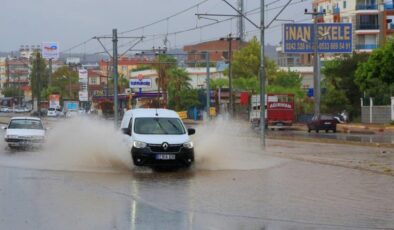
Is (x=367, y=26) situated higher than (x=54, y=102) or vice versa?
(x=367, y=26)

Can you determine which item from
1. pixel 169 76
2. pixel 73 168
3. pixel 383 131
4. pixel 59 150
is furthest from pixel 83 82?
pixel 73 168

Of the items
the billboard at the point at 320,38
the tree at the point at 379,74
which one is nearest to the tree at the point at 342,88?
the tree at the point at 379,74

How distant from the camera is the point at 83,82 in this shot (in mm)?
113688

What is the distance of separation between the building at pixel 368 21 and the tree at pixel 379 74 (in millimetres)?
29968

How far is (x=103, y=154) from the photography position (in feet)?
78.4

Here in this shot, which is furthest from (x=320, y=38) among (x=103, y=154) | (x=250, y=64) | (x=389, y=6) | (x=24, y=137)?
(x=103, y=154)

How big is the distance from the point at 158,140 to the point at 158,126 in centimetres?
139

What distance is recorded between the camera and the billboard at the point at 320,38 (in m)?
68.5

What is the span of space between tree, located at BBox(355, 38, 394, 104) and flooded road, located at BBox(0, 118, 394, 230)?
37574 mm

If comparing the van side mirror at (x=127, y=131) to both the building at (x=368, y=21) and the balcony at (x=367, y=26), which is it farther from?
the balcony at (x=367, y=26)

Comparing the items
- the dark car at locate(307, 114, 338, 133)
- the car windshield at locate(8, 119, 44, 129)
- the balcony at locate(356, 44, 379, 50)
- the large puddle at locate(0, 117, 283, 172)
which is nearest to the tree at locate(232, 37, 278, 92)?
the balcony at locate(356, 44, 379, 50)

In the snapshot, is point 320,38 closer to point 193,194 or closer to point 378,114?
point 378,114

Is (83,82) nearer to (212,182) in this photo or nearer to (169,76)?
(169,76)

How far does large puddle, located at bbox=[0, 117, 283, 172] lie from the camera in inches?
886
